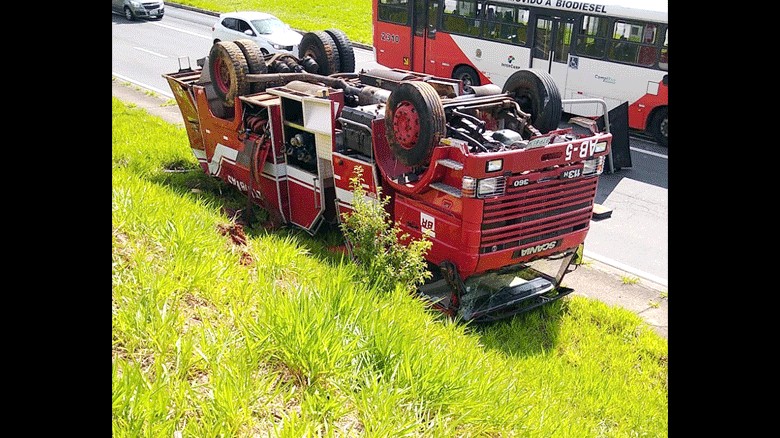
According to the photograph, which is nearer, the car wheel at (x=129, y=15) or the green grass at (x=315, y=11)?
the car wheel at (x=129, y=15)

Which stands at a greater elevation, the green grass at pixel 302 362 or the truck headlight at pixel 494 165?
the truck headlight at pixel 494 165

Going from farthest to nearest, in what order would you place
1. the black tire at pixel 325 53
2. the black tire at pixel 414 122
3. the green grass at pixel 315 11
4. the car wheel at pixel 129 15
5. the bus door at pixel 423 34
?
1. the green grass at pixel 315 11
2. the car wheel at pixel 129 15
3. the bus door at pixel 423 34
4. the black tire at pixel 325 53
5. the black tire at pixel 414 122

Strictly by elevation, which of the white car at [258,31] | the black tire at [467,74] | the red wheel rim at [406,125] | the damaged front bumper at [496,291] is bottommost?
the damaged front bumper at [496,291]

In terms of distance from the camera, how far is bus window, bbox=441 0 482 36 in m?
16.9

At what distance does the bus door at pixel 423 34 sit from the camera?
704 inches

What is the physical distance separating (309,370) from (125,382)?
891 millimetres

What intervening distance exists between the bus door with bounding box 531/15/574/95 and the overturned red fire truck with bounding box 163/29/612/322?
6.98m

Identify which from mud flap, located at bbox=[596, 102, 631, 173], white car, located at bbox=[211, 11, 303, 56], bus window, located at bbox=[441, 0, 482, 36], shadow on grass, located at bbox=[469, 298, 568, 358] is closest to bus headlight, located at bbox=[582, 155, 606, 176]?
shadow on grass, located at bbox=[469, 298, 568, 358]

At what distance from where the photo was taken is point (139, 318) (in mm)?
3693

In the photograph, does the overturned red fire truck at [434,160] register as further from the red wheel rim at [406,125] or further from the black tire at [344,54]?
the black tire at [344,54]

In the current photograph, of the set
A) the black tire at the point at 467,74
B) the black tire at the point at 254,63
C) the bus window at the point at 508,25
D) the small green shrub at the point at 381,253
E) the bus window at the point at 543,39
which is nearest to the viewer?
the small green shrub at the point at 381,253

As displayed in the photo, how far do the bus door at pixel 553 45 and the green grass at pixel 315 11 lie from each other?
545 inches

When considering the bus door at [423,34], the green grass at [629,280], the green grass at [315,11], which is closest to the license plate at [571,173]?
the green grass at [629,280]
